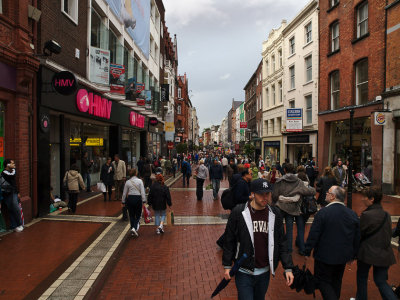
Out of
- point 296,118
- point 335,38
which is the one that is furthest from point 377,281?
point 296,118

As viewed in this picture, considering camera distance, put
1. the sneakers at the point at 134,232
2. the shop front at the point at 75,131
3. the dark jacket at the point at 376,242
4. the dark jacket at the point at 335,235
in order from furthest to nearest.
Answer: the shop front at the point at 75,131 < the sneakers at the point at 134,232 < the dark jacket at the point at 376,242 < the dark jacket at the point at 335,235

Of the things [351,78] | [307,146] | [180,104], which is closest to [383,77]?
A: [351,78]

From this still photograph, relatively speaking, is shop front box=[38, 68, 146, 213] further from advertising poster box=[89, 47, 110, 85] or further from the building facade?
the building facade

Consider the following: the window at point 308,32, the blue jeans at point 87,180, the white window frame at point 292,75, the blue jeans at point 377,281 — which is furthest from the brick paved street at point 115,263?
the white window frame at point 292,75

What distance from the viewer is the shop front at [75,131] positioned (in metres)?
9.32

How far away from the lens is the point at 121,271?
5316mm

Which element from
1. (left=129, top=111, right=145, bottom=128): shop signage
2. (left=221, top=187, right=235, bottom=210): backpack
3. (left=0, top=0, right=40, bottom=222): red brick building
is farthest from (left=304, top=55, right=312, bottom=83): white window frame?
(left=0, top=0, right=40, bottom=222): red brick building

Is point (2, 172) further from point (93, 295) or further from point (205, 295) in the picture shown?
point (205, 295)

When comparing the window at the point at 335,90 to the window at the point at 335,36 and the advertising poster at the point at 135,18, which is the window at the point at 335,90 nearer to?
the window at the point at 335,36

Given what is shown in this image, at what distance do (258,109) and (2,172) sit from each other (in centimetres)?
3468

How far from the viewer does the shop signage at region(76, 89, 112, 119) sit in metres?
11.6

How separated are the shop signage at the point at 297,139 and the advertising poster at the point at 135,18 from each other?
14.0 meters

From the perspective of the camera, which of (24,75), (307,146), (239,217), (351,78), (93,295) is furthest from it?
(307,146)

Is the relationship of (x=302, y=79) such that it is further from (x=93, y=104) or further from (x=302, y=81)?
(x=93, y=104)
